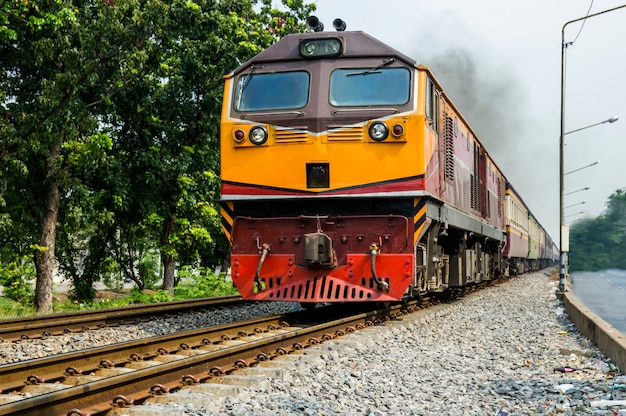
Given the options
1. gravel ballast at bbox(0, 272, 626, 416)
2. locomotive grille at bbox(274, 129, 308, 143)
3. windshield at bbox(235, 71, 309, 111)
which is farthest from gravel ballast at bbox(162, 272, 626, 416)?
windshield at bbox(235, 71, 309, 111)

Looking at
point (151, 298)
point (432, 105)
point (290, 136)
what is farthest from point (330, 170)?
point (151, 298)

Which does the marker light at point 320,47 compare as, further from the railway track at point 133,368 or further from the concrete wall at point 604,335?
the concrete wall at point 604,335

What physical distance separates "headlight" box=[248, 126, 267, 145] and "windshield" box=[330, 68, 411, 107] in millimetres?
1003

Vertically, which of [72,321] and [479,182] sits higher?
[479,182]

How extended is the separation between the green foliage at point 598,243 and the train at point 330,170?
160 feet

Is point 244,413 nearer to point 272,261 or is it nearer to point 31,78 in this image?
point 272,261

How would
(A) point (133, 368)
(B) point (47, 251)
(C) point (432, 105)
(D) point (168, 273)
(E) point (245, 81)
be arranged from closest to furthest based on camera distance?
(A) point (133, 368)
(E) point (245, 81)
(C) point (432, 105)
(B) point (47, 251)
(D) point (168, 273)

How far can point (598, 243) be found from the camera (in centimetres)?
5803

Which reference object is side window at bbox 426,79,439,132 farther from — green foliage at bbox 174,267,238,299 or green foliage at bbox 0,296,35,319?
green foliage at bbox 174,267,238,299

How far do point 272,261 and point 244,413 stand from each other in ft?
16.1

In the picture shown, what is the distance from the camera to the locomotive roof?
10.0 meters

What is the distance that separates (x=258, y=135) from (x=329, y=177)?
3.69 feet

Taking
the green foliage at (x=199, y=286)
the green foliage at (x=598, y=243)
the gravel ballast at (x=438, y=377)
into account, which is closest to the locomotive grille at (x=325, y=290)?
the gravel ballast at (x=438, y=377)

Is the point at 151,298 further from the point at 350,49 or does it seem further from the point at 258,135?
the point at 350,49
